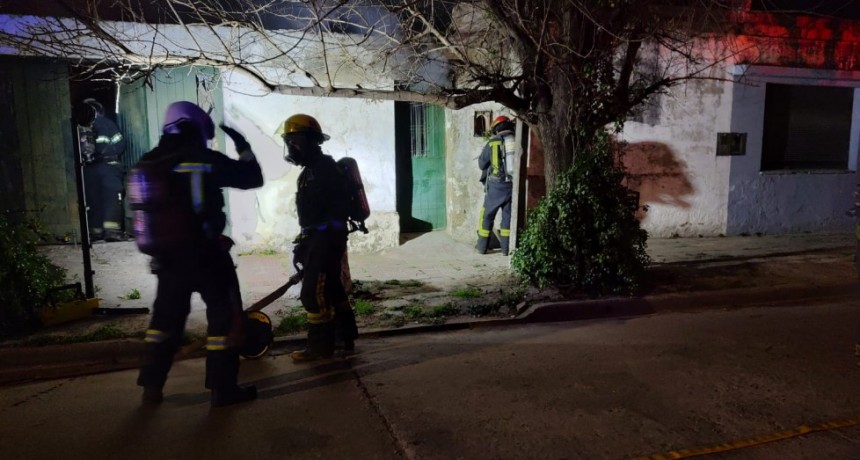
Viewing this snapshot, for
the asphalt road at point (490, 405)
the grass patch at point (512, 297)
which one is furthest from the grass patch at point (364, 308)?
the grass patch at point (512, 297)

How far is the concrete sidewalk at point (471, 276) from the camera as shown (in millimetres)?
4926

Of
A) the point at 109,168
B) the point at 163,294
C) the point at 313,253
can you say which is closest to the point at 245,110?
the point at 109,168

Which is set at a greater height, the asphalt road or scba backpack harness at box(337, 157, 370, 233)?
scba backpack harness at box(337, 157, 370, 233)

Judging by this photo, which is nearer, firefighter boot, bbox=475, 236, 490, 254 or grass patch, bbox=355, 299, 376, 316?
grass patch, bbox=355, 299, 376, 316

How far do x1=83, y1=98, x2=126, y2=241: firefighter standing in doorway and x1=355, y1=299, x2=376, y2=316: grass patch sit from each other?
A: 4738mm

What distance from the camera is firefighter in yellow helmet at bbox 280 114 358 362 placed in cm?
455

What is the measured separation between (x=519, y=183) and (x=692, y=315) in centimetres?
293

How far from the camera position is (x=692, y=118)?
395 inches

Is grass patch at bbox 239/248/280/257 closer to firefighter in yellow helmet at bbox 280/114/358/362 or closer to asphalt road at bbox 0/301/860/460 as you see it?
asphalt road at bbox 0/301/860/460

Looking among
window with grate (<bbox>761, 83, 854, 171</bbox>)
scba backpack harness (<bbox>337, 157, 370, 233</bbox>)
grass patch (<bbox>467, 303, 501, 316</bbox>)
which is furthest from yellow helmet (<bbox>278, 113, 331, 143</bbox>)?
window with grate (<bbox>761, 83, 854, 171</bbox>)

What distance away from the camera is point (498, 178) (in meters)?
8.61

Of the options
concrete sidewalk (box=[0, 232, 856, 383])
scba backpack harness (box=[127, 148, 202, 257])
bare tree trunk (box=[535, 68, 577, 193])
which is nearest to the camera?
scba backpack harness (box=[127, 148, 202, 257])

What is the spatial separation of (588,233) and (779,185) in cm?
607

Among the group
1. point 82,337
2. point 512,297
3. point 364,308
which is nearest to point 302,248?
point 364,308
